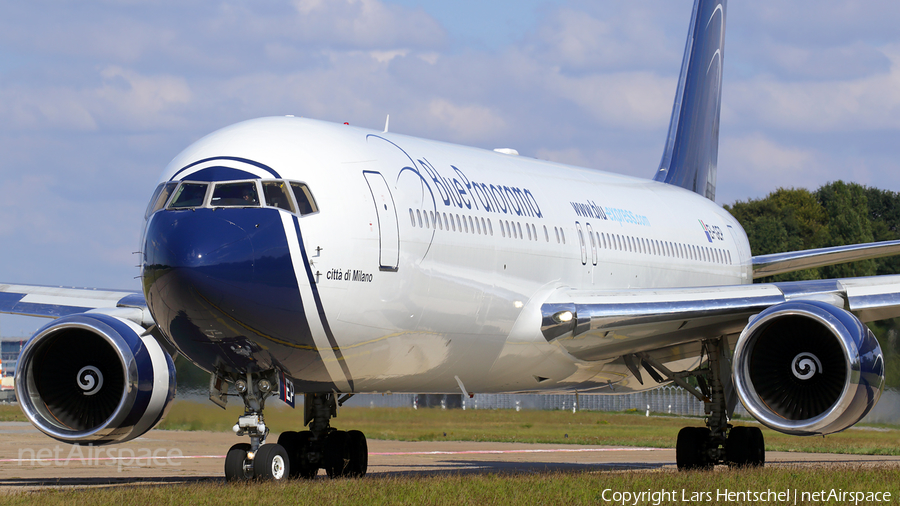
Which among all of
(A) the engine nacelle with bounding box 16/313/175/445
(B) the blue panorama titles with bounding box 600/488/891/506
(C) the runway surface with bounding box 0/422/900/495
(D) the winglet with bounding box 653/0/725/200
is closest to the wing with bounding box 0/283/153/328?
(A) the engine nacelle with bounding box 16/313/175/445

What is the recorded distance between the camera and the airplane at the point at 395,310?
34.2 feet

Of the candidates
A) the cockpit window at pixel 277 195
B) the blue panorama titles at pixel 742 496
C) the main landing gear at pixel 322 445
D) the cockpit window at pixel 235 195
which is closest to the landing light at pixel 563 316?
the main landing gear at pixel 322 445

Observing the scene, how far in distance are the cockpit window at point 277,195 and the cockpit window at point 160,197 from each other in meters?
0.86

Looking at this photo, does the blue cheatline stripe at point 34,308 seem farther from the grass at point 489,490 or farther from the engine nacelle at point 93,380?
the grass at point 489,490

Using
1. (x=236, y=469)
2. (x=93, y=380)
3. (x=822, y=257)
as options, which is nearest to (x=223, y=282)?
(x=236, y=469)

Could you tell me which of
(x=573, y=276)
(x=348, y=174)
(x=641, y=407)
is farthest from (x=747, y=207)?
(x=348, y=174)

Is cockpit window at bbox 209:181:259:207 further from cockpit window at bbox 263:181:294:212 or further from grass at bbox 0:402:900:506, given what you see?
grass at bbox 0:402:900:506

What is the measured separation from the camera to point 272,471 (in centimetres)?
1059

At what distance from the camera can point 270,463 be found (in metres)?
10.6

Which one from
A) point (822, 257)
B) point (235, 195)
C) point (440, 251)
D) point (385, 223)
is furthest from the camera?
point (822, 257)

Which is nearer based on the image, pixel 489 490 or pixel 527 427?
pixel 489 490

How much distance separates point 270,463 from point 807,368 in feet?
19.4

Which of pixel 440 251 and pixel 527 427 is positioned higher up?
pixel 440 251

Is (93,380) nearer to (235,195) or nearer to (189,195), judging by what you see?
(189,195)
